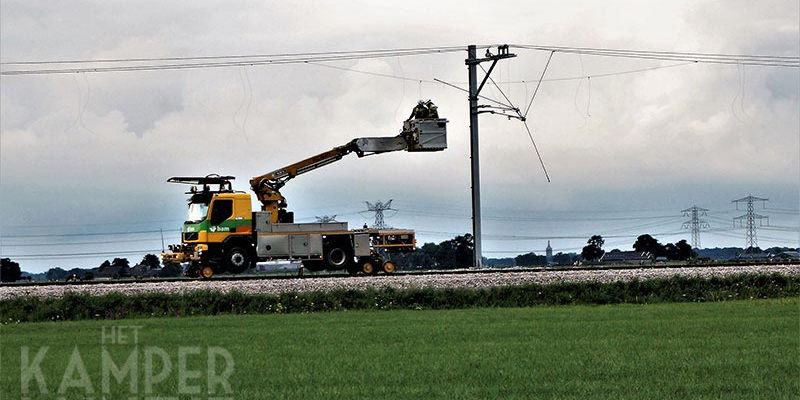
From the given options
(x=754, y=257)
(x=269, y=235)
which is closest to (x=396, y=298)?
(x=269, y=235)

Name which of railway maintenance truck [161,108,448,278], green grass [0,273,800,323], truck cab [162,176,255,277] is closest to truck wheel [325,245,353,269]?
railway maintenance truck [161,108,448,278]

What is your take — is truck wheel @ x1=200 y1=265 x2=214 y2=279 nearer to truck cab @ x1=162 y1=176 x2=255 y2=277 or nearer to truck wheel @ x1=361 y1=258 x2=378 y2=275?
truck cab @ x1=162 y1=176 x2=255 y2=277

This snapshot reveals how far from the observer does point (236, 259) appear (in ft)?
158

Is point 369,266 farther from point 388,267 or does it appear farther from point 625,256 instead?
point 625,256

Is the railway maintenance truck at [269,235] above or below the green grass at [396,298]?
above

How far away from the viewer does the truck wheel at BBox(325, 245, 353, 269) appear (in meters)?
49.4

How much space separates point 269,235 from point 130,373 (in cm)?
2732

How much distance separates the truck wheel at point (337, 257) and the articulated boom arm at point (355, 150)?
247 centimetres

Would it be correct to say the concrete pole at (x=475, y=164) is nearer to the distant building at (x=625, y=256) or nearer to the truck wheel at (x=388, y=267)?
the truck wheel at (x=388, y=267)

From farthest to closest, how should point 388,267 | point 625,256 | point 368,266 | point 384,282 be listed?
point 625,256 → point 388,267 → point 368,266 → point 384,282

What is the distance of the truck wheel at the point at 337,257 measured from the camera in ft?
162

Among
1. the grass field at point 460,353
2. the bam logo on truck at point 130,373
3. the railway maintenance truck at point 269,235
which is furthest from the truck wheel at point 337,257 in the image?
the bam logo on truck at point 130,373

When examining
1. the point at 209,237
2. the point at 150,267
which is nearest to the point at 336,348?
the point at 209,237

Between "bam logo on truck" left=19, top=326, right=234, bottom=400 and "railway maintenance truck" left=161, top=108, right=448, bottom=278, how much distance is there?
21106mm
